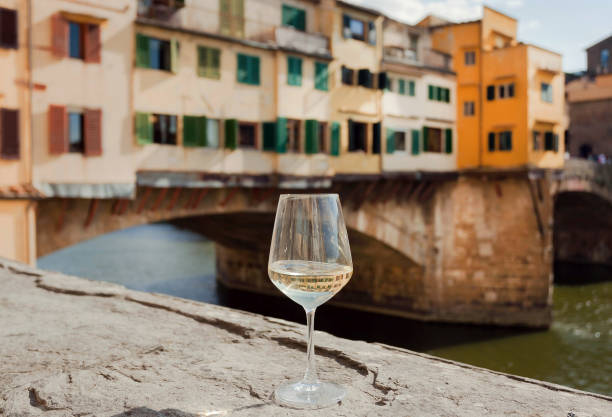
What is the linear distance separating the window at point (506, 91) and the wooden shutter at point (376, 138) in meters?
5.33

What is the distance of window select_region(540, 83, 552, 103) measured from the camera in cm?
2122

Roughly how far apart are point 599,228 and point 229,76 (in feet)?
77.7

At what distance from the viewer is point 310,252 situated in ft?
5.11

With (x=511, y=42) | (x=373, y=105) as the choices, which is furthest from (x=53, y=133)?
(x=511, y=42)

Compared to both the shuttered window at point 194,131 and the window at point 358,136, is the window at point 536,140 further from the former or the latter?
the shuttered window at point 194,131

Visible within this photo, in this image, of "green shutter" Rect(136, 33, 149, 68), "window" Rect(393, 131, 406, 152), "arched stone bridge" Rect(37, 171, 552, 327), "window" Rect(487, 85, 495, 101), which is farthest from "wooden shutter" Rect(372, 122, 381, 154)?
"green shutter" Rect(136, 33, 149, 68)

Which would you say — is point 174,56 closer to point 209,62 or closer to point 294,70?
point 209,62

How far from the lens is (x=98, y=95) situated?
464 inches

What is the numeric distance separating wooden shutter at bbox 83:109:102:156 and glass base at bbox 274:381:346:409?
36.1 ft

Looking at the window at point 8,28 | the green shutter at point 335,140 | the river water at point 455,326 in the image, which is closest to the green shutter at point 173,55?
the window at point 8,28

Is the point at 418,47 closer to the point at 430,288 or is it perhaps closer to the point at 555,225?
the point at 430,288

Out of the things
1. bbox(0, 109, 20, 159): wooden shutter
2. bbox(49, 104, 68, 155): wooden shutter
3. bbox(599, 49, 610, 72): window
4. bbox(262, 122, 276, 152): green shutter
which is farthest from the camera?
bbox(599, 49, 610, 72): window

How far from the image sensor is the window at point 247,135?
47.2ft

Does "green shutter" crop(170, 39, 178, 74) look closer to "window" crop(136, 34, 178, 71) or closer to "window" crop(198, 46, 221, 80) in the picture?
"window" crop(136, 34, 178, 71)
